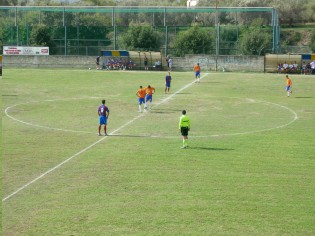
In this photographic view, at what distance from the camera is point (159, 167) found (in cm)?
2252

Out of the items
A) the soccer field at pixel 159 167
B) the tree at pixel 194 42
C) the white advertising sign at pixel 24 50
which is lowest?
the soccer field at pixel 159 167

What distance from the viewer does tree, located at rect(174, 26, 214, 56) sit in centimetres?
7031

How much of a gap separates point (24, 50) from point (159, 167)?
5141 cm

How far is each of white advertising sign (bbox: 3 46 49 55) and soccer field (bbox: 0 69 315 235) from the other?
89.0 ft

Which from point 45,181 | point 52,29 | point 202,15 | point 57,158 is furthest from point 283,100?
point 202,15

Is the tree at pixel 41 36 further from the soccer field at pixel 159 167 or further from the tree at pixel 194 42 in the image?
the soccer field at pixel 159 167

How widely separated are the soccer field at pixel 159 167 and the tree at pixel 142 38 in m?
29.5

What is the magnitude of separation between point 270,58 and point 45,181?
46945 millimetres

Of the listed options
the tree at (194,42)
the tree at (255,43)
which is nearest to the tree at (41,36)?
the tree at (194,42)

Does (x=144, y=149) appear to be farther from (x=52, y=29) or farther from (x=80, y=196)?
(x=52, y=29)

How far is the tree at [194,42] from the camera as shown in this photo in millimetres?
70312

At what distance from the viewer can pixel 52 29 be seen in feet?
249

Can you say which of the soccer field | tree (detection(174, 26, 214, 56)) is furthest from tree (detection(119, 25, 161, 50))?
the soccer field

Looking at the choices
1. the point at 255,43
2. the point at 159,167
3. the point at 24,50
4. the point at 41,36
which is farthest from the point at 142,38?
the point at 159,167
